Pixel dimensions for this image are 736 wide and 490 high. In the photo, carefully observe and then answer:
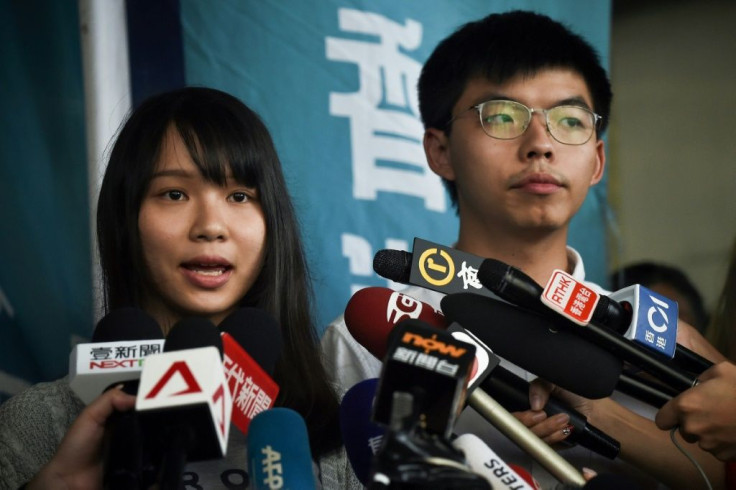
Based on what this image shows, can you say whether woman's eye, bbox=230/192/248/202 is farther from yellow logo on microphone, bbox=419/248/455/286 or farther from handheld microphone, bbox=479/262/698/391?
handheld microphone, bbox=479/262/698/391

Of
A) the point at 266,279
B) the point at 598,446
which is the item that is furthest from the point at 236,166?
the point at 598,446

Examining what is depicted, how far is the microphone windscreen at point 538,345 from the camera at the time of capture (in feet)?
4.09

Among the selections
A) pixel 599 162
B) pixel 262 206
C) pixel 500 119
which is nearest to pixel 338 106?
pixel 500 119

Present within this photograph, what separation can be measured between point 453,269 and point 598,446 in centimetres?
32

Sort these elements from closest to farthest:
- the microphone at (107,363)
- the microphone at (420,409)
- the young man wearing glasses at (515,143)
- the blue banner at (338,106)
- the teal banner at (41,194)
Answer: the microphone at (420,409) < the microphone at (107,363) < the young man wearing glasses at (515,143) < the teal banner at (41,194) < the blue banner at (338,106)


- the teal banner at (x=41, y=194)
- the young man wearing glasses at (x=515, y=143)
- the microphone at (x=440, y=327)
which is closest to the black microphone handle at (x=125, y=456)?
the microphone at (x=440, y=327)

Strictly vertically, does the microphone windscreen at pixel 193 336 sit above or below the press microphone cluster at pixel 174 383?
above

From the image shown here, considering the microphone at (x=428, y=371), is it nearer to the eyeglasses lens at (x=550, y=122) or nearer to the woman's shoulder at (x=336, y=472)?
the woman's shoulder at (x=336, y=472)

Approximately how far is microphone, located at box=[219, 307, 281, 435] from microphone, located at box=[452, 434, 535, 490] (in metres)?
0.26

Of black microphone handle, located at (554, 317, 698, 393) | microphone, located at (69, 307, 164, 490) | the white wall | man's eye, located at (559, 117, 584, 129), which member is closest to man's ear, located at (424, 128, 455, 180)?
man's eye, located at (559, 117, 584, 129)

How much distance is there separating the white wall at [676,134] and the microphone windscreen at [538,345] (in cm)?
211

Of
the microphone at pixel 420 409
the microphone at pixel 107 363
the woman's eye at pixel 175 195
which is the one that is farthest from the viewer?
the woman's eye at pixel 175 195

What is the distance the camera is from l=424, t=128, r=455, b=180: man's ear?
2.25 m

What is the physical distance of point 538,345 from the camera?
4.16ft
